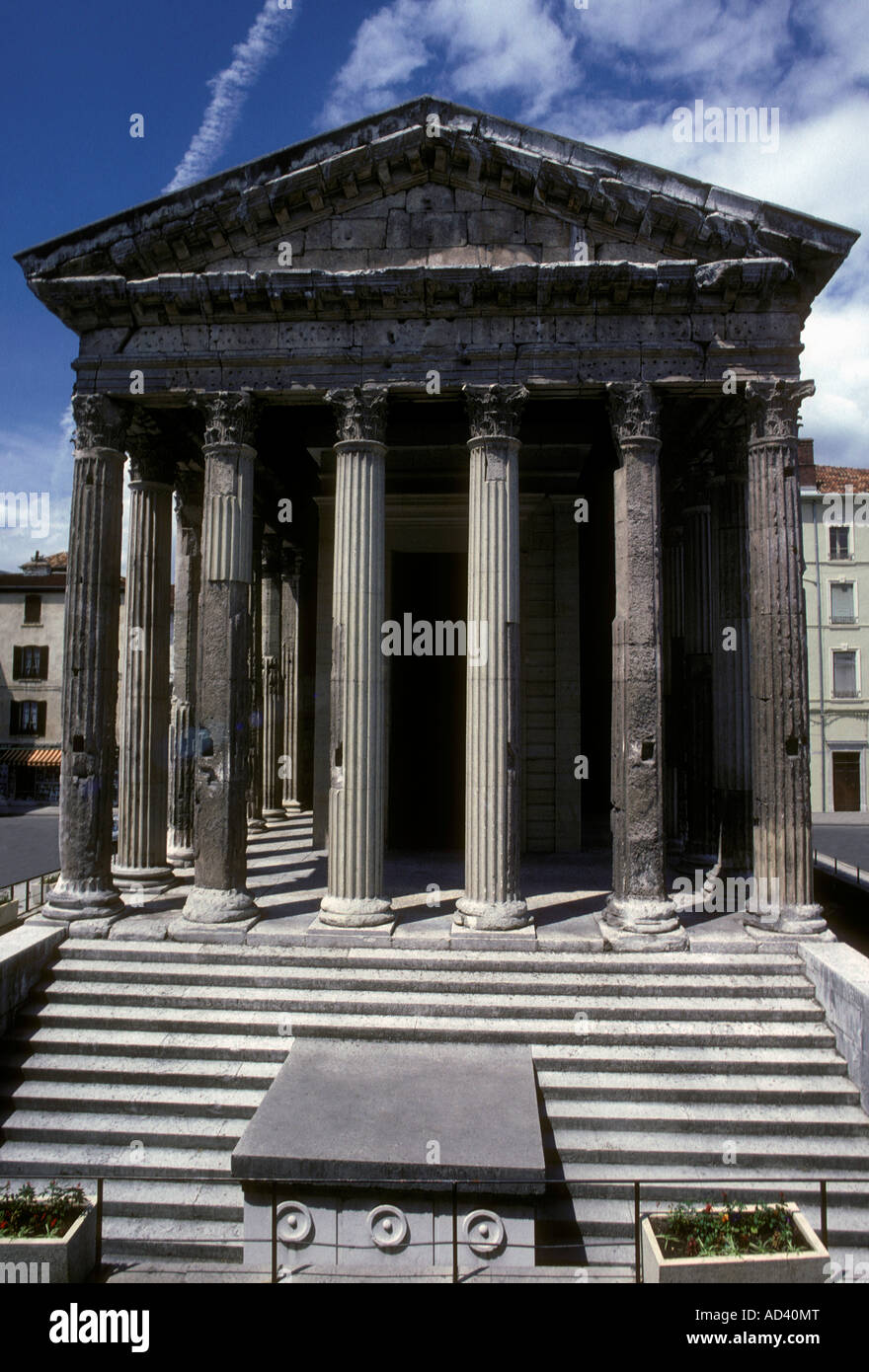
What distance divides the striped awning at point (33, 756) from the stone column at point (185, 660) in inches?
1000

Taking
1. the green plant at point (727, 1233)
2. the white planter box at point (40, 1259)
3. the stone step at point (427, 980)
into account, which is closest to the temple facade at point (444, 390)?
the stone step at point (427, 980)

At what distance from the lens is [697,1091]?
8.29m

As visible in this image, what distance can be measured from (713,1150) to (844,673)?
30133mm

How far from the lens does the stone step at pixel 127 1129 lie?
7.96 m

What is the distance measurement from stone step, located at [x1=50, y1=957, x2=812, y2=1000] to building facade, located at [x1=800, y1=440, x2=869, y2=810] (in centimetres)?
2688

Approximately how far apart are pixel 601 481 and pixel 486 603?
8.40 metres

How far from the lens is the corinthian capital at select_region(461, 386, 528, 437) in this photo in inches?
434

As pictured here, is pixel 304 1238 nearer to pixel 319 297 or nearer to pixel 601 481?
pixel 319 297

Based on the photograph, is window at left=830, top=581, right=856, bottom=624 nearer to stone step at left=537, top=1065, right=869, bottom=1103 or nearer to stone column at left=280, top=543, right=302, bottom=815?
stone column at left=280, top=543, right=302, bottom=815

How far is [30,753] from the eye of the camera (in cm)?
A: 3900

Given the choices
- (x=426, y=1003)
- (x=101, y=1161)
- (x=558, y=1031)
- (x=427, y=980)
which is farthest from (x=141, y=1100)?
(x=558, y=1031)

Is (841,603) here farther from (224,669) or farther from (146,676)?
(224,669)

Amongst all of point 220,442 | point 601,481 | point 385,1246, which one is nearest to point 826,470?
point 601,481

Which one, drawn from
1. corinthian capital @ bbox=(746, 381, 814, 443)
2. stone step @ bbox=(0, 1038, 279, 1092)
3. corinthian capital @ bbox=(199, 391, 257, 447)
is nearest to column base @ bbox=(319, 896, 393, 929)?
stone step @ bbox=(0, 1038, 279, 1092)
